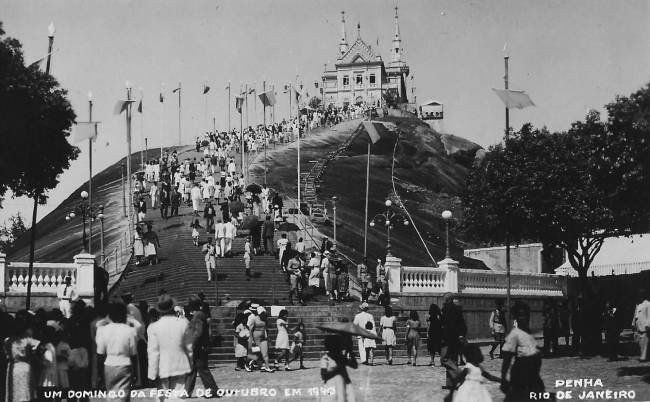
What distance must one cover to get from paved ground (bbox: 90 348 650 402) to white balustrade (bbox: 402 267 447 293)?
A: 6455 mm

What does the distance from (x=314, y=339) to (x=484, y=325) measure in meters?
8.77

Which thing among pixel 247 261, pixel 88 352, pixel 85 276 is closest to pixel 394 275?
pixel 247 261

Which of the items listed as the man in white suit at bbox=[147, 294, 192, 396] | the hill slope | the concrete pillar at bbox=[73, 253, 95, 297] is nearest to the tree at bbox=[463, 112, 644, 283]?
the concrete pillar at bbox=[73, 253, 95, 297]

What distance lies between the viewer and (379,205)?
206 feet

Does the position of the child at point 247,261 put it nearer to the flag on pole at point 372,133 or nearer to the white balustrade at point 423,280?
the white balustrade at point 423,280

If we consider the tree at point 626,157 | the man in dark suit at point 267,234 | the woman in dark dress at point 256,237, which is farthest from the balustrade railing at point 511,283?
the woman in dark dress at point 256,237

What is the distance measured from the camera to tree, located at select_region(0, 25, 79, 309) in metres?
23.8

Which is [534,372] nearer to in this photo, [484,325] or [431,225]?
[484,325]

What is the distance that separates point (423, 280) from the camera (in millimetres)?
32062

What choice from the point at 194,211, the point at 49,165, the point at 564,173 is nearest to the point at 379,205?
the point at 194,211

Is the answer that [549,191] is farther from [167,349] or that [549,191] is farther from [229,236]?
[167,349]

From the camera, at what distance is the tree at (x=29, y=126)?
2380 cm

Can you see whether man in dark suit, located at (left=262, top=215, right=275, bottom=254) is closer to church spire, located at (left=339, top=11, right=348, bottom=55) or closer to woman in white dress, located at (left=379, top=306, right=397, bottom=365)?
woman in white dress, located at (left=379, top=306, right=397, bottom=365)

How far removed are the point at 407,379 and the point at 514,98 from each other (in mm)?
8389
